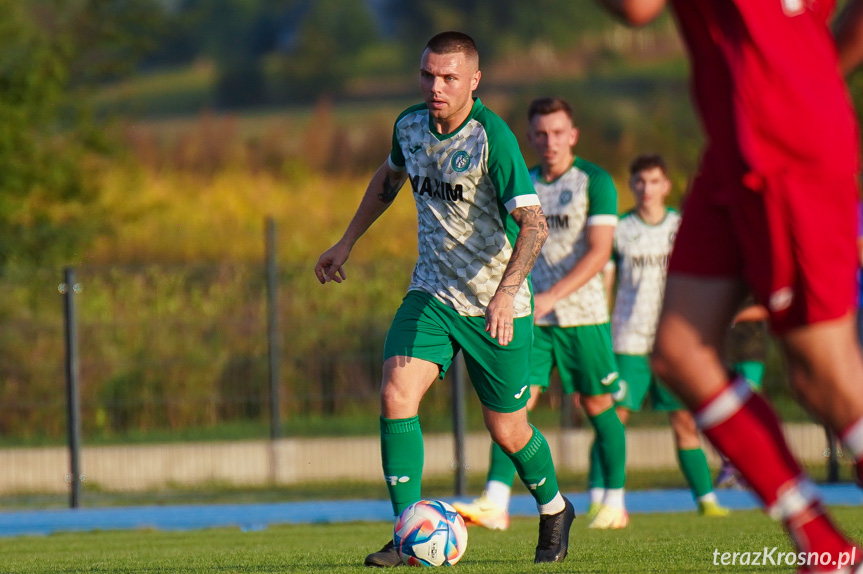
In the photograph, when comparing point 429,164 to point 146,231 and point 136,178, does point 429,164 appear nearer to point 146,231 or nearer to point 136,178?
point 136,178

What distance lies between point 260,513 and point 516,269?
575 centimetres

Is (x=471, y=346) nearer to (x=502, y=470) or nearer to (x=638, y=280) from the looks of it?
(x=502, y=470)

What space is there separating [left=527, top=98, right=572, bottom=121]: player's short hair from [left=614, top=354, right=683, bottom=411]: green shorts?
1966 mm

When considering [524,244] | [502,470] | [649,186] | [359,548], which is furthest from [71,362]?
[524,244]

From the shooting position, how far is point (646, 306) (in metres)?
9.05

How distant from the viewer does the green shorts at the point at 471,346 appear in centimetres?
540

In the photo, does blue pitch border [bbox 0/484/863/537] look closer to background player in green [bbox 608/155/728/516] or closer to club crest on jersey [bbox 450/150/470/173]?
background player in green [bbox 608/155/728/516]

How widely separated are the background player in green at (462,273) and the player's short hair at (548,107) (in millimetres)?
2288

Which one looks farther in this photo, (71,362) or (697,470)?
(71,362)

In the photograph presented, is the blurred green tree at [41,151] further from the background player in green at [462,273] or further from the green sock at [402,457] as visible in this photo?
the green sock at [402,457]

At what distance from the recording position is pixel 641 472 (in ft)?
42.4

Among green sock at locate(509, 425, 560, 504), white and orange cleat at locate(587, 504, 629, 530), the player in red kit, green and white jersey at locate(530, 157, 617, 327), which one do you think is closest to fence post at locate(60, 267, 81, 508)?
green and white jersey at locate(530, 157, 617, 327)

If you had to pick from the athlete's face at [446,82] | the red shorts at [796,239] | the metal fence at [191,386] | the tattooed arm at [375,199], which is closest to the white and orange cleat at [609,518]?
the tattooed arm at [375,199]

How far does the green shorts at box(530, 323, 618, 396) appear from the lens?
7.94 meters
